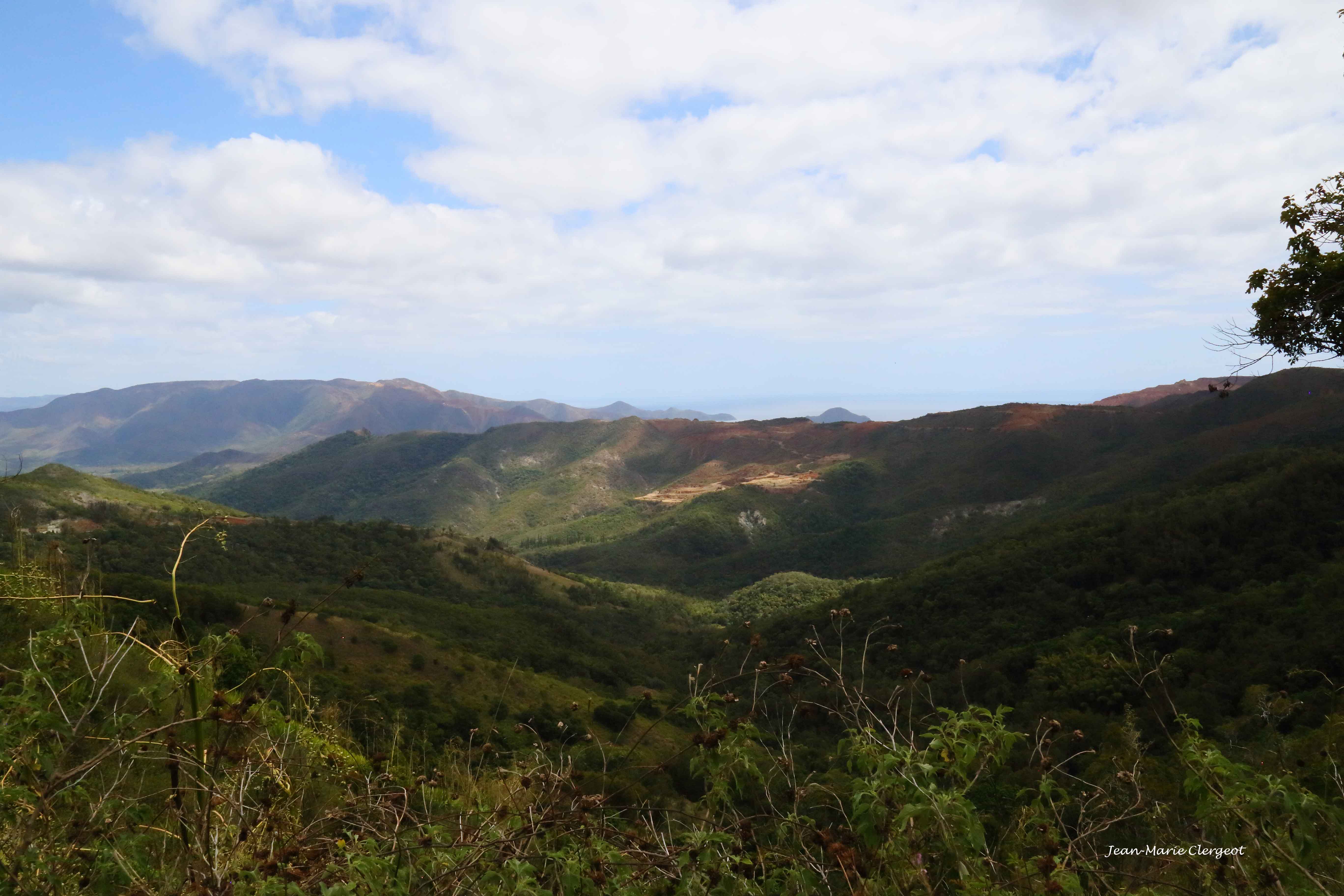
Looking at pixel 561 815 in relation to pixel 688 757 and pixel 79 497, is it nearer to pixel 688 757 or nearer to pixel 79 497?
pixel 688 757

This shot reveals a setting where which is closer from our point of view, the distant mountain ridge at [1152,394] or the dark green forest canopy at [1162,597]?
the dark green forest canopy at [1162,597]

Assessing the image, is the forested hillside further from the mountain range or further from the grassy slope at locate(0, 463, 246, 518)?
the mountain range

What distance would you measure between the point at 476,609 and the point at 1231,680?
97.3ft

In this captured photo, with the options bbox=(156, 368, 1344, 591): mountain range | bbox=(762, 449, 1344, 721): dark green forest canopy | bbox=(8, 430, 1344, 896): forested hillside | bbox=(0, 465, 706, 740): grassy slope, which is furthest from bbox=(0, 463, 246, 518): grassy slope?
bbox=(762, 449, 1344, 721): dark green forest canopy

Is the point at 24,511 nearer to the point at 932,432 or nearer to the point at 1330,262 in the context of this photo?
the point at 1330,262

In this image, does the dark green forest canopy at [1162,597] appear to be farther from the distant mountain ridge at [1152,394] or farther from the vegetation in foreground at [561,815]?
the distant mountain ridge at [1152,394]

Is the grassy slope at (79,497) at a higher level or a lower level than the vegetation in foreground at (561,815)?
lower

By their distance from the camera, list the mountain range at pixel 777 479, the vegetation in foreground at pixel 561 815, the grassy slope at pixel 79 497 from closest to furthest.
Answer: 1. the vegetation in foreground at pixel 561 815
2. the grassy slope at pixel 79 497
3. the mountain range at pixel 777 479

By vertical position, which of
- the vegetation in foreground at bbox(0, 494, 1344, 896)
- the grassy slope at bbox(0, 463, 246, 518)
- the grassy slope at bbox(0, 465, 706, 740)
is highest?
the vegetation in foreground at bbox(0, 494, 1344, 896)

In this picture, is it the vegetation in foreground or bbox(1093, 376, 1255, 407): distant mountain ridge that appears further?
bbox(1093, 376, 1255, 407): distant mountain ridge

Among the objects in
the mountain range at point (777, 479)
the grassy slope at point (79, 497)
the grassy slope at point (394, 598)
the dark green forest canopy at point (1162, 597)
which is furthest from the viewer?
the mountain range at point (777, 479)

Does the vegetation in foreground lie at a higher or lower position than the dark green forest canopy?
higher

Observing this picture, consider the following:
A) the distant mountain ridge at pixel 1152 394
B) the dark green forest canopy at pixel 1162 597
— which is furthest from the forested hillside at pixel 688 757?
the distant mountain ridge at pixel 1152 394

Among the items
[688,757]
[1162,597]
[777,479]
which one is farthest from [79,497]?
[777,479]
